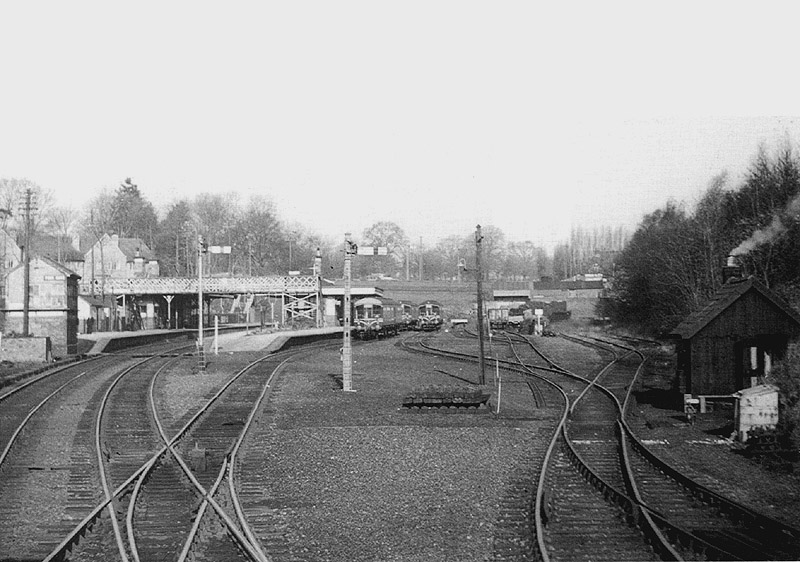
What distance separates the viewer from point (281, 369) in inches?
1325

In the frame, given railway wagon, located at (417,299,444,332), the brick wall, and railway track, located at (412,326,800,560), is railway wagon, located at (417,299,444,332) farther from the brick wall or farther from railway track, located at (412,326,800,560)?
railway track, located at (412,326,800,560)

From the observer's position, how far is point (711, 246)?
132 feet

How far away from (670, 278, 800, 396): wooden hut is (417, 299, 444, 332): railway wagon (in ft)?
168

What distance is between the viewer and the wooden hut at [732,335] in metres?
22.6

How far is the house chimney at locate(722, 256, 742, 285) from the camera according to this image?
81.1 ft

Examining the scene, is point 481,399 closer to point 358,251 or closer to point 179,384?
point 358,251

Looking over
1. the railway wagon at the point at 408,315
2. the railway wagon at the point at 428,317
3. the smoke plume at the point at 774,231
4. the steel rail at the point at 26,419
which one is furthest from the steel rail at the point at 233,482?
the railway wagon at the point at 428,317

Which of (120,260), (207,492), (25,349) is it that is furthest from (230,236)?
(207,492)

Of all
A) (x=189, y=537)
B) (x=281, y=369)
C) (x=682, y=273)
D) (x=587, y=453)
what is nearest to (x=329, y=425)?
(x=587, y=453)

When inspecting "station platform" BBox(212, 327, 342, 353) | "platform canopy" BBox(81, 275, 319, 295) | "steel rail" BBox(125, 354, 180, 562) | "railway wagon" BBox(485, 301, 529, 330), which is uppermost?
"platform canopy" BBox(81, 275, 319, 295)

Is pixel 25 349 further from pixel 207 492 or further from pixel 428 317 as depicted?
pixel 428 317

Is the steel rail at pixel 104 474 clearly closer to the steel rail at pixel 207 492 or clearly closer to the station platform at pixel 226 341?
the steel rail at pixel 207 492

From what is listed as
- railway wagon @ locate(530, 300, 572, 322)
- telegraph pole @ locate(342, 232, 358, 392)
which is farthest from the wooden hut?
railway wagon @ locate(530, 300, 572, 322)

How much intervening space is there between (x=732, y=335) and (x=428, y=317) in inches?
2041
